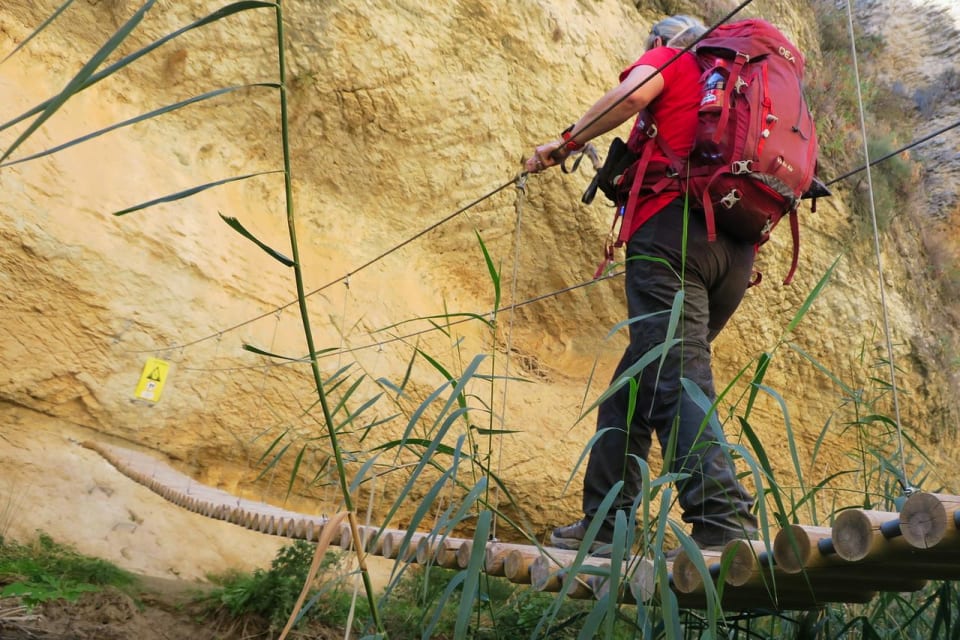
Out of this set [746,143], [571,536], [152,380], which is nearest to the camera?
[746,143]

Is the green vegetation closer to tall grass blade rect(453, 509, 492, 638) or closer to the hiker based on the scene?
the hiker

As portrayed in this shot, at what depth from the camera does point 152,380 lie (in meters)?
4.04

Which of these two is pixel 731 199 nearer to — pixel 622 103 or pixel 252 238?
pixel 622 103

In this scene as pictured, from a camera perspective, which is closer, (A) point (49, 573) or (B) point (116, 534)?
(A) point (49, 573)

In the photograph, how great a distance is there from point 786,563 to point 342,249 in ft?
13.7

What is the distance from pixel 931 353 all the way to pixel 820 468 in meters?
1.56

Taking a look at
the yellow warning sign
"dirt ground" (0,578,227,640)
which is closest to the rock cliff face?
the yellow warning sign

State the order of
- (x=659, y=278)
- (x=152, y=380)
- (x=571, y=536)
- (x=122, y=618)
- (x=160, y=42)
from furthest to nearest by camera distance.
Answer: (x=152, y=380)
(x=122, y=618)
(x=571, y=536)
(x=659, y=278)
(x=160, y=42)

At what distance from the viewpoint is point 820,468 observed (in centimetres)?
682

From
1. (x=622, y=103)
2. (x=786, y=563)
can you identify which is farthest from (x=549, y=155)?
(x=786, y=563)

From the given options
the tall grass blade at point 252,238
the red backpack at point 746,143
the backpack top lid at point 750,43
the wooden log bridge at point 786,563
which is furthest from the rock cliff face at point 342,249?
the tall grass blade at point 252,238

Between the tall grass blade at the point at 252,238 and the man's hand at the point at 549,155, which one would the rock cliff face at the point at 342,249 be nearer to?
the man's hand at the point at 549,155

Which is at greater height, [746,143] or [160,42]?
[746,143]

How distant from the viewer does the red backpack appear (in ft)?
6.34
